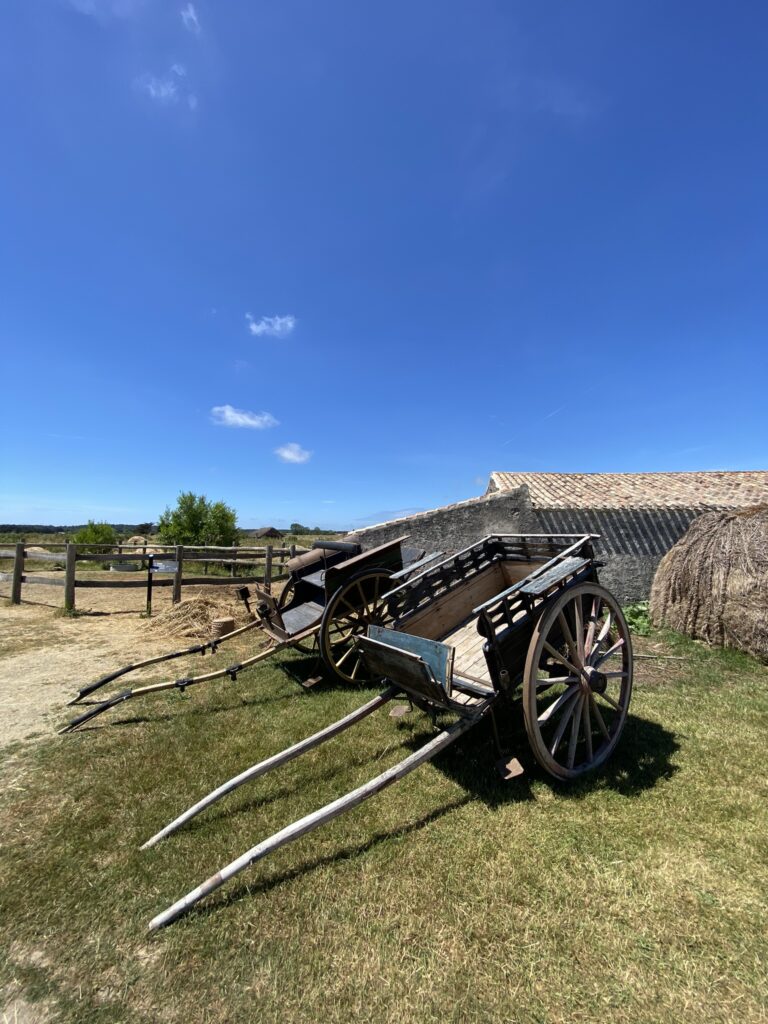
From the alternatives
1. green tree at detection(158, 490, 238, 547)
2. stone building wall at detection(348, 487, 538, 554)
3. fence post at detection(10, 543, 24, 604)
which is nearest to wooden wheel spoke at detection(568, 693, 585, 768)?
stone building wall at detection(348, 487, 538, 554)

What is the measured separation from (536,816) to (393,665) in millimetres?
1352

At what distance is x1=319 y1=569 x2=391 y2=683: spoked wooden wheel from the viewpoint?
533cm

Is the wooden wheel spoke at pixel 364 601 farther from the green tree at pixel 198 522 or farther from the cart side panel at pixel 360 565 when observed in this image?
the green tree at pixel 198 522

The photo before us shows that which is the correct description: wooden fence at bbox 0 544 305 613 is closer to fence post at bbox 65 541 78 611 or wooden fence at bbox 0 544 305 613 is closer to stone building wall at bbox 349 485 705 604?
fence post at bbox 65 541 78 611

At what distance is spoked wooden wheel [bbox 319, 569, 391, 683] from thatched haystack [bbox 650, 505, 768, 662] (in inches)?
205

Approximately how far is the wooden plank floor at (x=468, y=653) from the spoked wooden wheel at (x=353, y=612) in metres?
1.02

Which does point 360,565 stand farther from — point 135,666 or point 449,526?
point 449,526

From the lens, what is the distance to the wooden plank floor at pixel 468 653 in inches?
162

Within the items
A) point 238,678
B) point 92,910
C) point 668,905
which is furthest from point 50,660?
point 668,905

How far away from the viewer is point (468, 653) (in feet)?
14.7

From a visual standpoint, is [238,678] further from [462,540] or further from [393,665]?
[462,540]

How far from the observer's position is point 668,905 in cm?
232

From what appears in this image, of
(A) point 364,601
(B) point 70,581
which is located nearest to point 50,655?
(B) point 70,581

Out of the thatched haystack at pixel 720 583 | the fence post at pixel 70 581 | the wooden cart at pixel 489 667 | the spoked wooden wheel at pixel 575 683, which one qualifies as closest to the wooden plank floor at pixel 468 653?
the wooden cart at pixel 489 667
